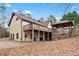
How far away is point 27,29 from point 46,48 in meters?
0.28

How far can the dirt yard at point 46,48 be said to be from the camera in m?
2.51

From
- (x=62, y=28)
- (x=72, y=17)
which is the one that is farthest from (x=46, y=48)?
(x=72, y=17)

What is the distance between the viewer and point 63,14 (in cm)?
254

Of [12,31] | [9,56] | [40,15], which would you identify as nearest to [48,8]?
[40,15]

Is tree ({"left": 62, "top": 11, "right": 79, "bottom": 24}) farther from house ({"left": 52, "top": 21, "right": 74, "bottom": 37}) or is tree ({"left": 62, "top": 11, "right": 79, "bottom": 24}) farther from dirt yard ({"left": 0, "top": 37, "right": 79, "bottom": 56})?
dirt yard ({"left": 0, "top": 37, "right": 79, "bottom": 56})

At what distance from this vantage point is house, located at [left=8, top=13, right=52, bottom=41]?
2543mm

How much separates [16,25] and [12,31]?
0.08 meters

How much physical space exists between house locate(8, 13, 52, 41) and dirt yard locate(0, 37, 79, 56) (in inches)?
2.5

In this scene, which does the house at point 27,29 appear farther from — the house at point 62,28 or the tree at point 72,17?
the tree at point 72,17

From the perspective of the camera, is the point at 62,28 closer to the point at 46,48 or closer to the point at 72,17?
the point at 72,17

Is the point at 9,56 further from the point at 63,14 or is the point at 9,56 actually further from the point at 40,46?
the point at 63,14

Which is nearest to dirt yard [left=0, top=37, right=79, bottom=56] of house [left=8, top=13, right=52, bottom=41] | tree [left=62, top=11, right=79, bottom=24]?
house [left=8, top=13, right=52, bottom=41]

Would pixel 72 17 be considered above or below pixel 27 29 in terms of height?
above

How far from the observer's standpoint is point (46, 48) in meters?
2.54
